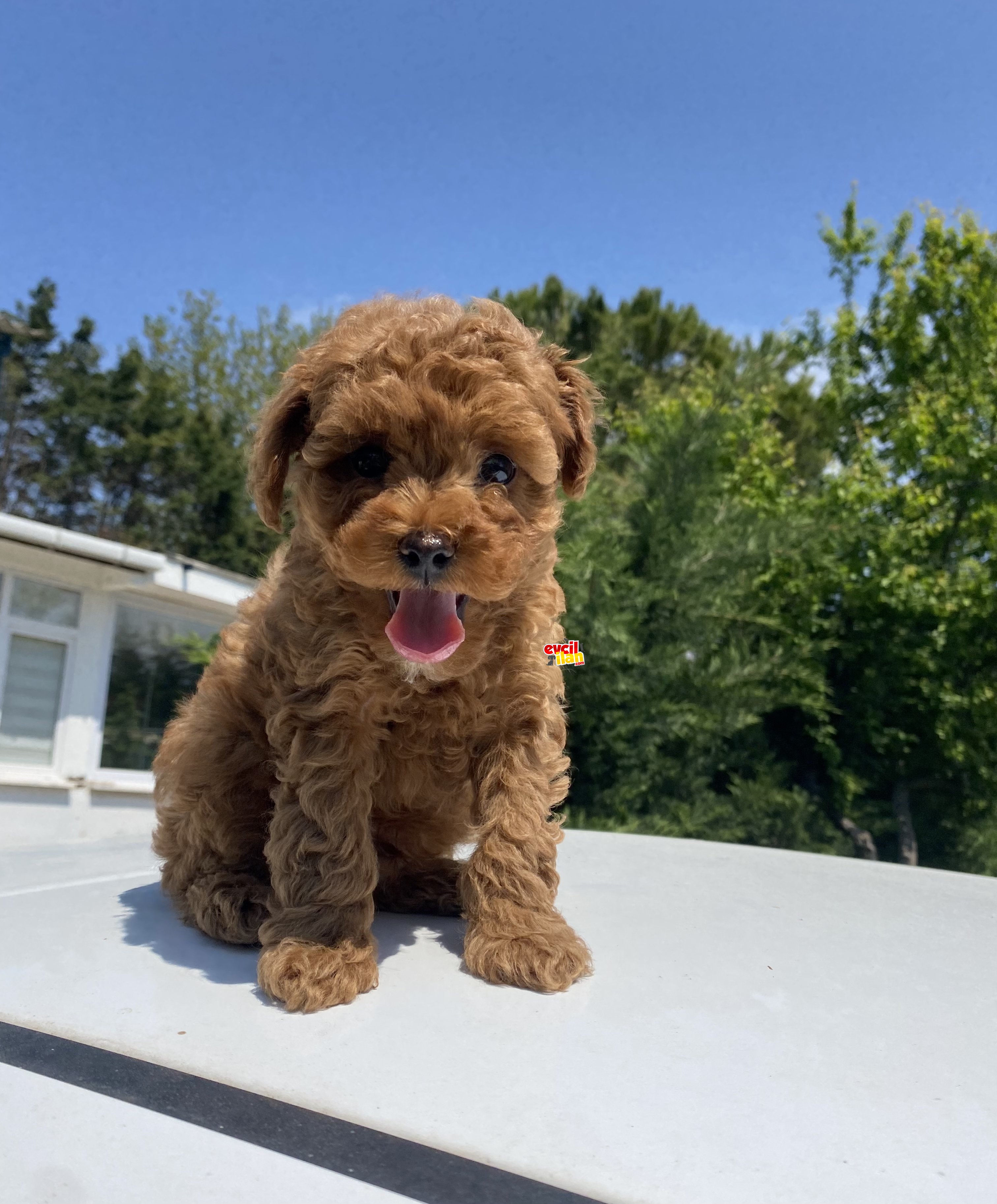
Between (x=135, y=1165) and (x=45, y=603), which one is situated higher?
(x=45, y=603)

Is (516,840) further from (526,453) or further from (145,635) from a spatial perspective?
(145,635)

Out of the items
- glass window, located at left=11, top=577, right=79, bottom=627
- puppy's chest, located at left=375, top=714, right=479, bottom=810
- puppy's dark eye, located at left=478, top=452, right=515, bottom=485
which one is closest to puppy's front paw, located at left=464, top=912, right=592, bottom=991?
puppy's chest, located at left=375, top=714, right=479, bottom=810

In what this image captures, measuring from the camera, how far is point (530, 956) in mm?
2246

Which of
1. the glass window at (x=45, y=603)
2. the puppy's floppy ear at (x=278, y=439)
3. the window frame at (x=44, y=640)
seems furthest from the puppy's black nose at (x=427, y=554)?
the glass window at (x=45, y=603)

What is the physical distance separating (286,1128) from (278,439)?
6.29ft

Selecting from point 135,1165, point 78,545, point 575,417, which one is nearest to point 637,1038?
point 135,1165

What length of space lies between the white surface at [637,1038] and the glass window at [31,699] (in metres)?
10.3

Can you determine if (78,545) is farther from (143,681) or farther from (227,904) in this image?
(227,904)

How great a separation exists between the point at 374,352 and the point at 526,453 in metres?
0.49

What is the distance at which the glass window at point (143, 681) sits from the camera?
13398mm

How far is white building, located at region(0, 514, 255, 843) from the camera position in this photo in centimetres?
1167

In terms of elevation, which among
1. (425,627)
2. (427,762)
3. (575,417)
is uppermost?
Result: (575,417)

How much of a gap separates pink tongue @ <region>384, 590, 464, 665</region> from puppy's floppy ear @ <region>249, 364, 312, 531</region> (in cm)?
67

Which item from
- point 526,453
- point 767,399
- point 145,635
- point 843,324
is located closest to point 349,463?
point 526,453
